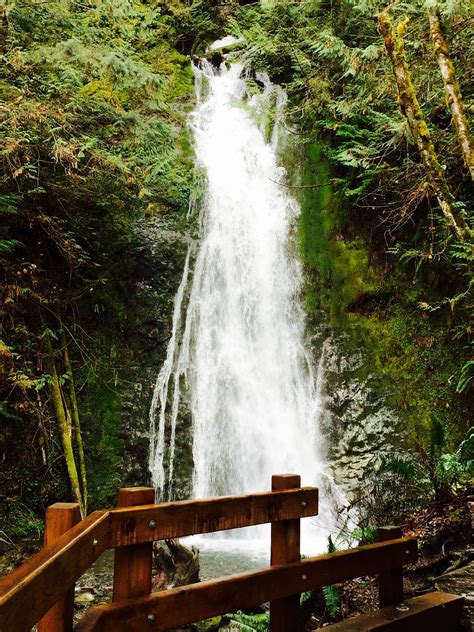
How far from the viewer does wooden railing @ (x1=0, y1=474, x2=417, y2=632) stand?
1415 millimetres

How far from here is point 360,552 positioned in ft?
9.50

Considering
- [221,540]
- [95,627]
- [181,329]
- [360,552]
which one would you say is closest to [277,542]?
[360,552]

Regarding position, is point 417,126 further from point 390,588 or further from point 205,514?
point 205,514

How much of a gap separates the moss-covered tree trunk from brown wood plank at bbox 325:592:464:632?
563cm

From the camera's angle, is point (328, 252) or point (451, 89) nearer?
point (451, 89)

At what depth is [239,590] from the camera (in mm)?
2398

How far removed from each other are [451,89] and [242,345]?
5.57 m

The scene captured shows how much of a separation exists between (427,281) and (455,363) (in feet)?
5.52

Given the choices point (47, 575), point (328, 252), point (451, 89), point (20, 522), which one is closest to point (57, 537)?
point (47, 575)

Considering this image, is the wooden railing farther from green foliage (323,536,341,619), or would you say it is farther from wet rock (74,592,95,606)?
wet rock (74,592,95,606)

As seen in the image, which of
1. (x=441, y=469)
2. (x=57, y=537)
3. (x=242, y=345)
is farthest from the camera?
(x=242, y=345)

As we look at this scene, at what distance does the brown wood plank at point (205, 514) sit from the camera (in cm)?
210

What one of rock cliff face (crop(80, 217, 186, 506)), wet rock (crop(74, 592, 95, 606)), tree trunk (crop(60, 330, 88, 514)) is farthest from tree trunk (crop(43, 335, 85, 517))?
wet rock (crop(74, 592, 95, 606))

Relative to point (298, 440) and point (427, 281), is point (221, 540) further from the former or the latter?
point (427, 281)
